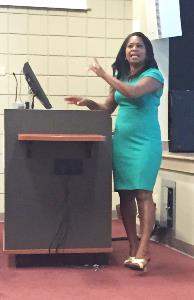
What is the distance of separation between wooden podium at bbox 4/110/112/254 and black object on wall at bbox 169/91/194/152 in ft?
2.48

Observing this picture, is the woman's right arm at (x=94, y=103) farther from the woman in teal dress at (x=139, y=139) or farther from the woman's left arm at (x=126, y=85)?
the woman's left arm at (x=126, y=85)

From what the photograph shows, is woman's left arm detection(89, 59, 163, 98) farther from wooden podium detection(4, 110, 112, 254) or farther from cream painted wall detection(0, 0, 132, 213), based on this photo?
cream painted wall detection(0, 0, 132, 213)

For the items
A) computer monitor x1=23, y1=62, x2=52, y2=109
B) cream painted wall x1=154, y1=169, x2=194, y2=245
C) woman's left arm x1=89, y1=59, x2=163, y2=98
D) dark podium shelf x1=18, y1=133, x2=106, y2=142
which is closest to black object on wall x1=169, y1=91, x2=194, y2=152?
cream painted wall x1=154, y1=169, x2=194, y2=245

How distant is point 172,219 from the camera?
11.6 ft

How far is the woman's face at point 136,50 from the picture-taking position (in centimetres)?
288

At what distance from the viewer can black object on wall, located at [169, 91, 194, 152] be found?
11.5 ft

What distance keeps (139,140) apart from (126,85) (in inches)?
13.3

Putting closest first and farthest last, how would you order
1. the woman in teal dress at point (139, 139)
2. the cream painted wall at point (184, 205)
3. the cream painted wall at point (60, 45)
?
the woman in teal dress at point (139, 139)
the cream painted wall at point (184, 205)
the cream painted wall at point (60, 45)

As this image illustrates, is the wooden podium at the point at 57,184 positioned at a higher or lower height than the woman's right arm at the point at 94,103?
lower

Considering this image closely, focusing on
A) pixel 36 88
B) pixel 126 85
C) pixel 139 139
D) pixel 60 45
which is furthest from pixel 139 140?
pixel 60 45

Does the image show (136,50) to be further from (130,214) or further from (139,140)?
(130,214)

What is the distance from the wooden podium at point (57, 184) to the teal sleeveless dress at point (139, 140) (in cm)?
9

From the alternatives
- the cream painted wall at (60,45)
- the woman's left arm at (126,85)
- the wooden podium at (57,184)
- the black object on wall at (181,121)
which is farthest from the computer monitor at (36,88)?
the cream painted wall at (60,45)

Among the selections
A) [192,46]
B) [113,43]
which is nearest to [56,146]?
[192,46]
